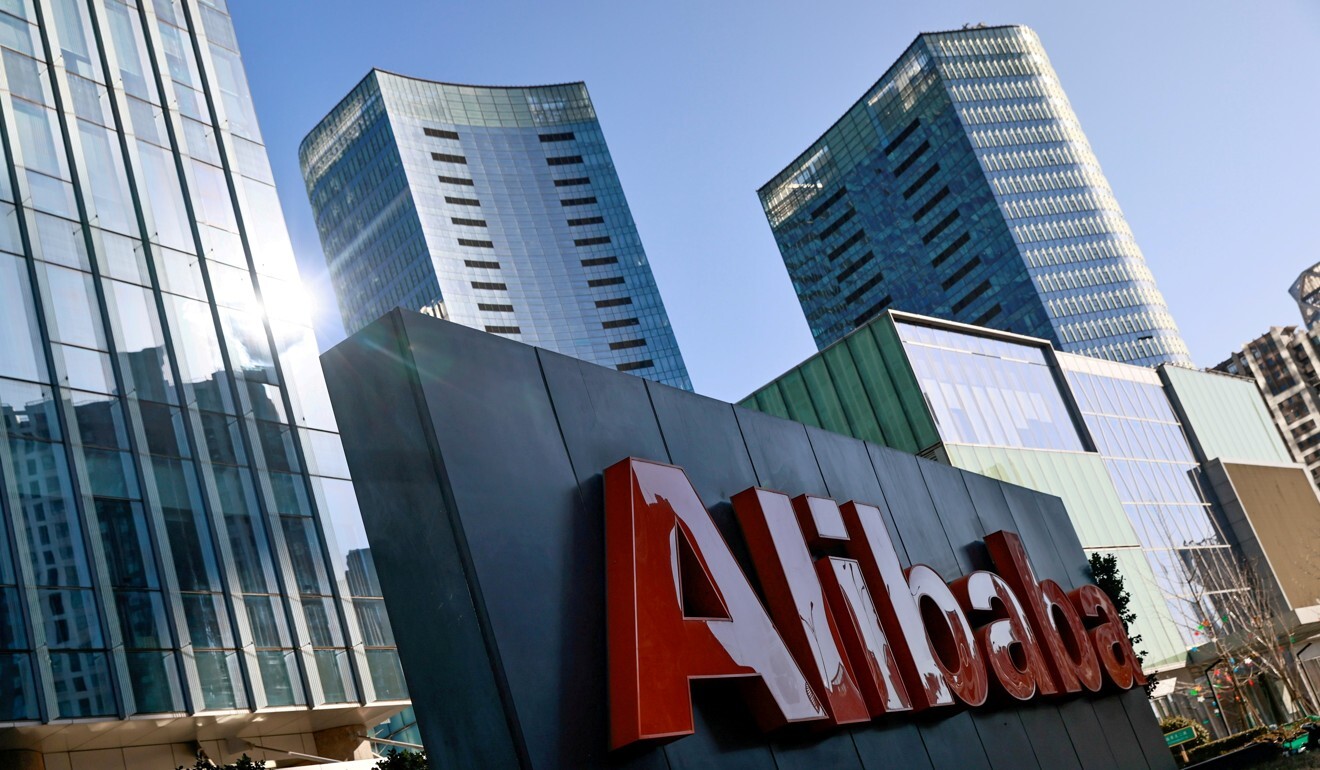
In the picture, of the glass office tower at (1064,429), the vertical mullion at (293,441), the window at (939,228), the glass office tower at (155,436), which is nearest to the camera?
the glass office tower at (155,436)

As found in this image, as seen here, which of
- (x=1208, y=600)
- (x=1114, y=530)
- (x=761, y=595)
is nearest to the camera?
(x=761, y=595)

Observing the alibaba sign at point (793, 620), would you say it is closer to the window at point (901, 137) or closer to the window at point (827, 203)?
the window at point (901, 137)

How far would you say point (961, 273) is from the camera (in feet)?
467

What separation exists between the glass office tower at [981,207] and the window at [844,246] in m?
0.23

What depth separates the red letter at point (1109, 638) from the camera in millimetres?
18625

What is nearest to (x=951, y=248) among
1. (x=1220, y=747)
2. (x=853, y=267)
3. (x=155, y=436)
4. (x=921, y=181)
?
(x=921, y=181)

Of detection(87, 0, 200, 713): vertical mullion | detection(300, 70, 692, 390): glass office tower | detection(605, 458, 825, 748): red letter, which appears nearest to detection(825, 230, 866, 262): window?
detection(300, 70, 692, 390): glass office tower

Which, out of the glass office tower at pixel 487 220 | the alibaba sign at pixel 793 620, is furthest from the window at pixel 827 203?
the alibaba sign at pixel 793 620

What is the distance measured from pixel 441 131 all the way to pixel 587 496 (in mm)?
146066

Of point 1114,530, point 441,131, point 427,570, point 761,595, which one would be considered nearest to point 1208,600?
point 1114,530

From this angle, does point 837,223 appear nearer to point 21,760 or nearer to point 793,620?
point 21,760

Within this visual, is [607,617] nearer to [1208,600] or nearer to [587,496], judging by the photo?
[587,496]

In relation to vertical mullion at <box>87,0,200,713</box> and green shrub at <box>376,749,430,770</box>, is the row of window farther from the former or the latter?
green shrub at <box>376,749,430,770</box>

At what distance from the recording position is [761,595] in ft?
35.9
